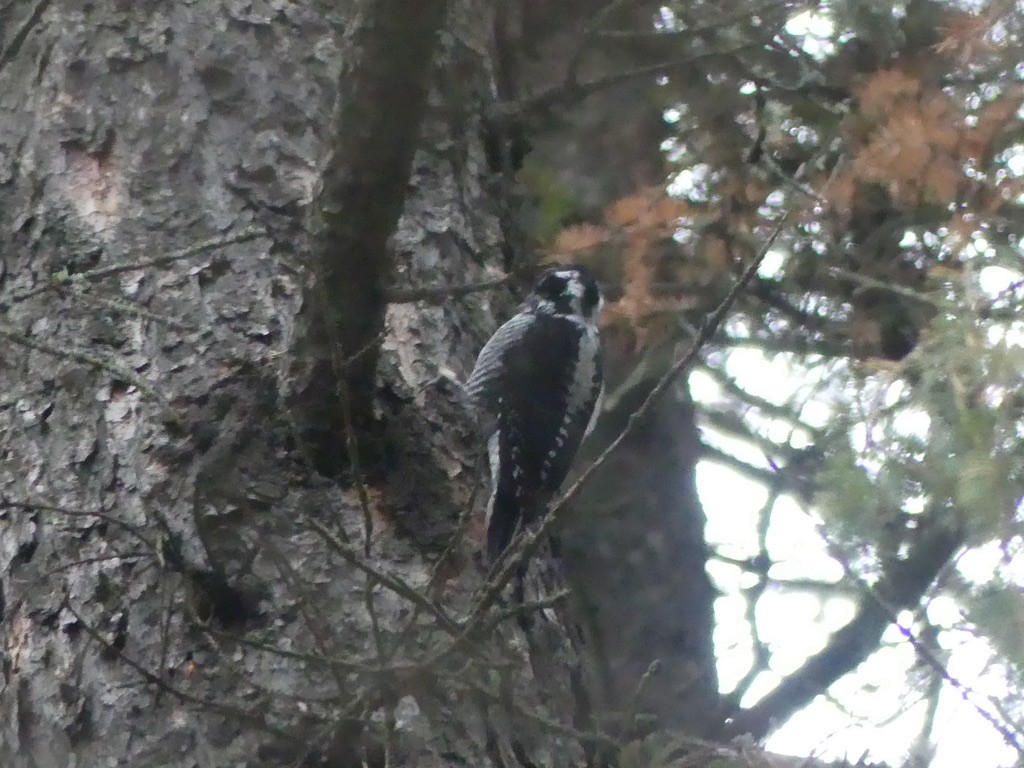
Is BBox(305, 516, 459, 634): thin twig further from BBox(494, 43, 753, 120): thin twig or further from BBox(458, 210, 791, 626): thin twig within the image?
BBox(494, 43, 753, 120): thin twig

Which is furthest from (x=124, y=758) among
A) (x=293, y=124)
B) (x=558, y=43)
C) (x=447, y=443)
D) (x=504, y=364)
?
(x=558, y=43)

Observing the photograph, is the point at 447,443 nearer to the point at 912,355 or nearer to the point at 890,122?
the point at 912,355

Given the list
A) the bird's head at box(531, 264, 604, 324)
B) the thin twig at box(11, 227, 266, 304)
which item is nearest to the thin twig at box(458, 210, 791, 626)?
the thin twig at box(11, 227, 266, 304)

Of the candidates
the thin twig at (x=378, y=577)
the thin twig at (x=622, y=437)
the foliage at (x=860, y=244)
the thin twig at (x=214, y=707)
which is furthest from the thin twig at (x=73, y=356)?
the foliage at (x=860, y=244)

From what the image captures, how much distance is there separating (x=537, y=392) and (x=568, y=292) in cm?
47

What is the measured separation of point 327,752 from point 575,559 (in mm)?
2187

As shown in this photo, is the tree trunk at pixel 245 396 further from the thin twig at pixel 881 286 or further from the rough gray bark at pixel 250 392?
the thin twig at pixel 881 286

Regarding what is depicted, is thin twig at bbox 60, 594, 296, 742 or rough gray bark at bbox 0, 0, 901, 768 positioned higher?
rough gray bark at bbox 0, 0, 901, 768

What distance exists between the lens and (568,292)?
362 centimetres

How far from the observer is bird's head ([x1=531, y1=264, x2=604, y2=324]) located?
3.55m

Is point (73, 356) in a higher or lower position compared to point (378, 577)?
higher

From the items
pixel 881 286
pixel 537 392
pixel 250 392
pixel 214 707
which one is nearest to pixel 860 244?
pixel 881 286

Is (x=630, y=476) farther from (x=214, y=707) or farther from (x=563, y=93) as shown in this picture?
(x=214, y=707)

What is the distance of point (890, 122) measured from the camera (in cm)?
348
